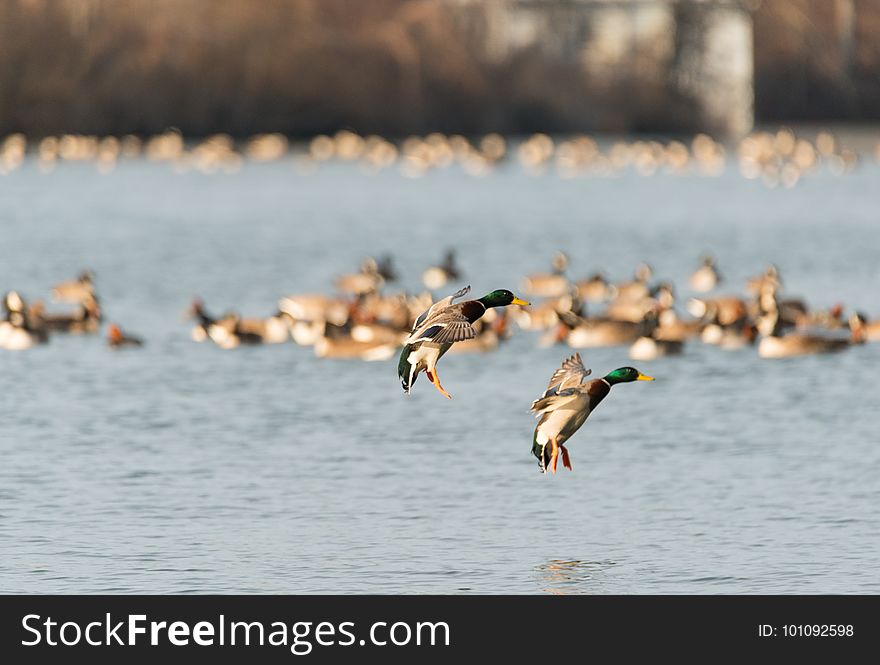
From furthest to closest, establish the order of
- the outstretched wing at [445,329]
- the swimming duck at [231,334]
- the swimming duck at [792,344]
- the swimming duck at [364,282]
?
the swimming duck at [364,282] → the swimming duck at [231,334] → the swimming duck at [792,344] → the outstretched wing at [445,329]

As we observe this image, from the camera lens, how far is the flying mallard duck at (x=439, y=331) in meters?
13.5

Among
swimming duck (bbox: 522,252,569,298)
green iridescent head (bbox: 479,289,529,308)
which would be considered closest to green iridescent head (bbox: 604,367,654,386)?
green iridescent head (bbox: 479,289,529,308)

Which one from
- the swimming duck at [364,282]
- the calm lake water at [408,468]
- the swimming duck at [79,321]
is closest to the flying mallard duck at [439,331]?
Result: the calm lake water at [408,468]

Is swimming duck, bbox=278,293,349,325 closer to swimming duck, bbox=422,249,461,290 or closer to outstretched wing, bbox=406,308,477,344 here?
swimming duck, bbox=422,249,461,290

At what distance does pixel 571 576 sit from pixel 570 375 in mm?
1609

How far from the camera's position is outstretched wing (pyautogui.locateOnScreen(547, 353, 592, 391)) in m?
14.2

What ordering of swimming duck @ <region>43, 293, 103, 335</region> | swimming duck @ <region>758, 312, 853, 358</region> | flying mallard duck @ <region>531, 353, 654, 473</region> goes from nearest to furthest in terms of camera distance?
flying mallard duck @ <region>531, 353, 654, 473</region>
swimming duck @ <region>758, 312, 853, 358</region>
swimming duck @ <region>43, 293, 103, 335</region>

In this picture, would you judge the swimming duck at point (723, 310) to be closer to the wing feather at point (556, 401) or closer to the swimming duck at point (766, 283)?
the swimming duck at point (766, 283)

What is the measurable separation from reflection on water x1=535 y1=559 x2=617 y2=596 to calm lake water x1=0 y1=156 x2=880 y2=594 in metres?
0.03

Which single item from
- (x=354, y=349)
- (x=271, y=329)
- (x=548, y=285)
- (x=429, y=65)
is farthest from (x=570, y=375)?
(x=429, y=65)

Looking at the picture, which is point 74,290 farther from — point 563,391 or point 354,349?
point 563,391

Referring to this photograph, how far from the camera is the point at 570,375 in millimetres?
14312

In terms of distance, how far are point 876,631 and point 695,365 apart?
11553mm

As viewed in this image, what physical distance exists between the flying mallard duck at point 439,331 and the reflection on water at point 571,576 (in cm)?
141
